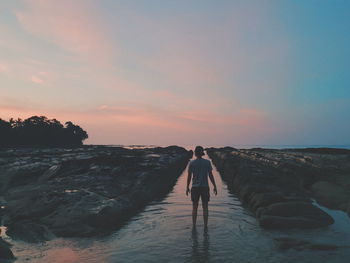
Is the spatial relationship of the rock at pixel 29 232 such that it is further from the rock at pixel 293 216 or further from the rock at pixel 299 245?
the rock at pixel 293 216

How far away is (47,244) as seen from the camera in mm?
7090

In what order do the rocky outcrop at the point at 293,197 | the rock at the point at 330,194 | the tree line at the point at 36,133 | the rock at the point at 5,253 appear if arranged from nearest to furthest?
the rock at the point at 5,253 < the rocky outcrop at the point at 293,197 < the rock at the point at 330,194 < the tree line at the point at 36,133

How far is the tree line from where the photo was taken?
255ft

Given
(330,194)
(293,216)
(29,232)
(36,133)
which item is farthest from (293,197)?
(36,133)

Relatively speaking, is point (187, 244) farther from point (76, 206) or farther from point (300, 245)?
point (76, 206)

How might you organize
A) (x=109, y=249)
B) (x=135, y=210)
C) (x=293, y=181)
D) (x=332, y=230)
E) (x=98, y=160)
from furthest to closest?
(x=98, y=160), (x=293, y=181), (x=135, y=210), (x=332, y=230), (x=109, y=249)

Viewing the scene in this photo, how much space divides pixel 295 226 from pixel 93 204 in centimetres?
688

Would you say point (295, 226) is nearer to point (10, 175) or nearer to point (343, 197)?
point (343, 197)

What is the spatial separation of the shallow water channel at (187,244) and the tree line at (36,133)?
81752 millimetres

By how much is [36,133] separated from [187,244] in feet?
305

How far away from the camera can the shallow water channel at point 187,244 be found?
6.10 m

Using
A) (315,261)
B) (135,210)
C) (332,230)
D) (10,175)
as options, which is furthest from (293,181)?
(10,175)

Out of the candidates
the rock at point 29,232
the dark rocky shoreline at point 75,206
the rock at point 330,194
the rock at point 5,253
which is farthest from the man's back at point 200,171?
the rock at point 330,194

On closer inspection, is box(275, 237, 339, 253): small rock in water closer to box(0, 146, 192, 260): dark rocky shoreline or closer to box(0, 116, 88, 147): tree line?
box(0, 146, 192, 260): dark rocky shoreline
